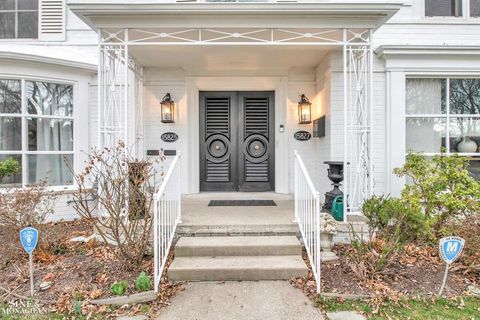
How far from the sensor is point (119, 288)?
9.74ft

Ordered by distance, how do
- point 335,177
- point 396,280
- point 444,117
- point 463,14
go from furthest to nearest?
point 463,14, point 444,117, point 335,177, point 396,280

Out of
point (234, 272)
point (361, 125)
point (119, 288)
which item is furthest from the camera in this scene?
point (361, 125)

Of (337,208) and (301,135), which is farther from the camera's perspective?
(301,135)

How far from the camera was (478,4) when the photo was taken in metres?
5.79

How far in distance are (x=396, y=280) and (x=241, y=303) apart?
1.61 metres

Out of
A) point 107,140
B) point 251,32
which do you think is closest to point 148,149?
point 107,140

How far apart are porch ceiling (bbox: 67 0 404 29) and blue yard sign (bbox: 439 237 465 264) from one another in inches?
113

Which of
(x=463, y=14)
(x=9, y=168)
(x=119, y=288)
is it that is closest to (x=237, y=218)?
(x=119, y=288)

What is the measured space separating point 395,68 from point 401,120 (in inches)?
34.3

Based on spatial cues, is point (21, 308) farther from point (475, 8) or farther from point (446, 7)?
point (475, 8)

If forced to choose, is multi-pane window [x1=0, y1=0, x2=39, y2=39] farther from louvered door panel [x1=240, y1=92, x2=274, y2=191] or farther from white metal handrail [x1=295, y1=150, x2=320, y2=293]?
white metal handrail [x1=295, y1=150, x2=320, y2=293]

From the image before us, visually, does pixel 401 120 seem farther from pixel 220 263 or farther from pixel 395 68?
pixel 220 263

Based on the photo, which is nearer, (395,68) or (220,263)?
(220,263)

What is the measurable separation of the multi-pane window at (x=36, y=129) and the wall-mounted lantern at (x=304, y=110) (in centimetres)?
420
